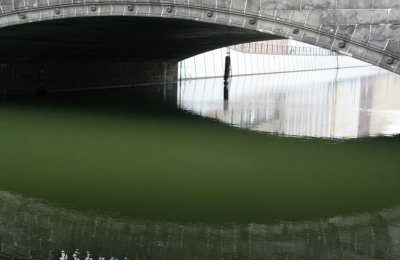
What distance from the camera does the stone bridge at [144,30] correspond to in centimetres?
881

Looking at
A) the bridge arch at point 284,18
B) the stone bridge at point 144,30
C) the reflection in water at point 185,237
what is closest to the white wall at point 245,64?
the stone bridge at point 144,30

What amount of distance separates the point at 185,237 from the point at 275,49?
39843mm

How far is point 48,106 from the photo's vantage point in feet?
48.4

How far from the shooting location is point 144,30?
14.7 metres

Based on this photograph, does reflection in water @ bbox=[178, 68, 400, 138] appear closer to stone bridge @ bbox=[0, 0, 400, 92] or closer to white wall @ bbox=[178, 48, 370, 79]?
stone bridge @ bbox=[0, 0, 400, 92]

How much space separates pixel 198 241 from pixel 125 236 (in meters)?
0.67

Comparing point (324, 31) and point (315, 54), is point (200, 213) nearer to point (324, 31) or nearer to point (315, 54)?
point (324, 31)

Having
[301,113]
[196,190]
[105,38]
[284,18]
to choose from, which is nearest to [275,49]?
[105,38]

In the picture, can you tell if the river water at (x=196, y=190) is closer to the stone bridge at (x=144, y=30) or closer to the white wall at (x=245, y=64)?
the stone bridge at (x=144, y=30)

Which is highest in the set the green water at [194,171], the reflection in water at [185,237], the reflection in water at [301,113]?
the reflection in water at [301,113]

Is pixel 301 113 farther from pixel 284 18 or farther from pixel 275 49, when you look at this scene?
pixel 275 49

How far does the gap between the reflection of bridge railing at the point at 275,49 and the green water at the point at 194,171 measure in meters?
Answer: 26.5

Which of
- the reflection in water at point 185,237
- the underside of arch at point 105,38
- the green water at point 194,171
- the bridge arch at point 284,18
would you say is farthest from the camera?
the underside of arch at point 105,38

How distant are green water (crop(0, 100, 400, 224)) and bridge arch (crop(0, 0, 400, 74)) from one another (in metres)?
1.84
